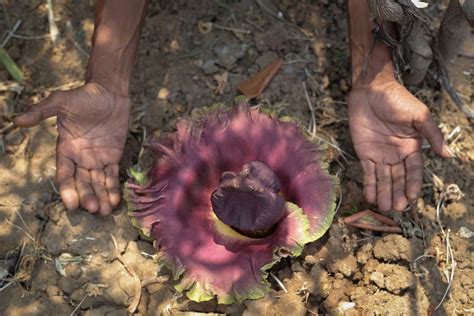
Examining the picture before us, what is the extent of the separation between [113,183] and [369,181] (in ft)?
2.66

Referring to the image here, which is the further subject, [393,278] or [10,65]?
[10,65]

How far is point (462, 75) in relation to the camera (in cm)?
214

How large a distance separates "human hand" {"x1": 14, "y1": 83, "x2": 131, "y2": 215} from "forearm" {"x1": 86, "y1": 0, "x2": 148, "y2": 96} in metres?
0.05

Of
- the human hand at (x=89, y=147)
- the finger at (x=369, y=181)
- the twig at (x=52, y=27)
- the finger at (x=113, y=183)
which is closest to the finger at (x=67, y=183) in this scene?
the human hand at (x=89, y=147)

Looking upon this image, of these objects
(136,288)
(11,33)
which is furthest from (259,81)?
(11,33)

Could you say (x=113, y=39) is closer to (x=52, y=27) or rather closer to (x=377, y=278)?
(x=52, y=27)

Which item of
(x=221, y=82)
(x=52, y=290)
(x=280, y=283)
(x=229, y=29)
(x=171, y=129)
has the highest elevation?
(x=229, y=29)

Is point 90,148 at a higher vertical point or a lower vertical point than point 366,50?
lower

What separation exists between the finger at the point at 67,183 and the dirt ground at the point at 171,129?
Answer: 0.20 ft

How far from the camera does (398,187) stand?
1852 mm

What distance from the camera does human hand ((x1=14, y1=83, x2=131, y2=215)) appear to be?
6.17 ft

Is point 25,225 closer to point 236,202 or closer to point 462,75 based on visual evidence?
point 236,202

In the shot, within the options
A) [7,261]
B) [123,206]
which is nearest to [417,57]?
[123,206]

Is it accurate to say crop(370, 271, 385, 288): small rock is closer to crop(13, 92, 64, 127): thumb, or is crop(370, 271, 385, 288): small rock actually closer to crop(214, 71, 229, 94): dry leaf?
crop(214, 71, 229, 94): dry leaf
